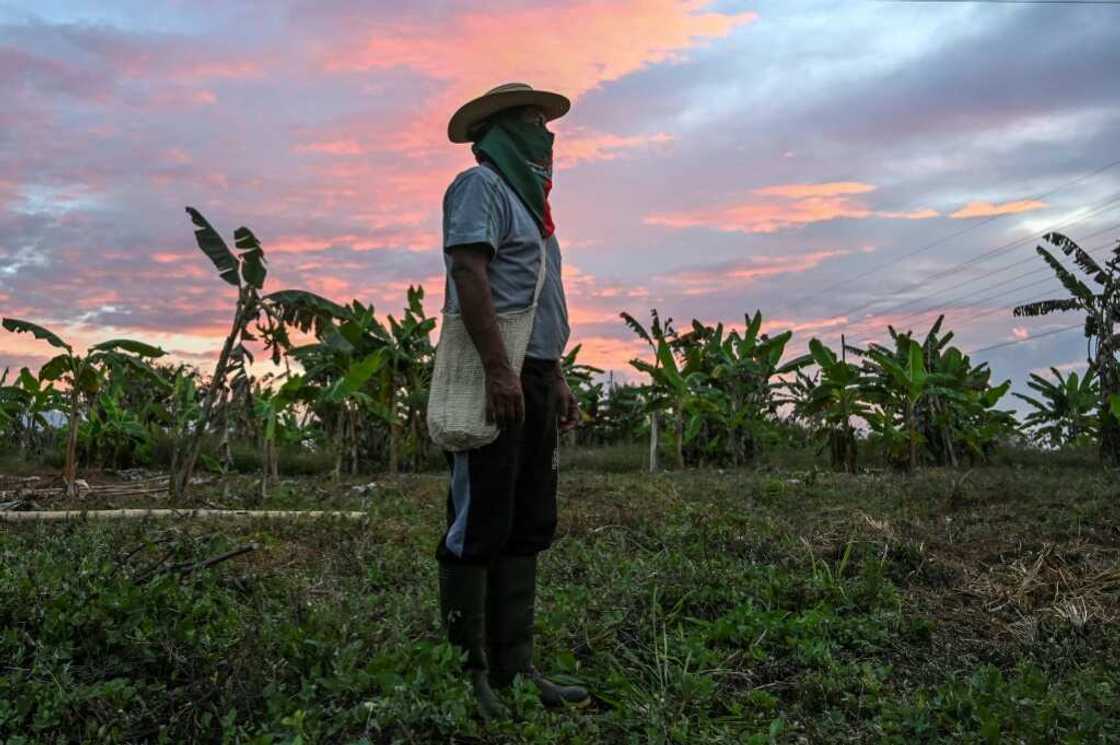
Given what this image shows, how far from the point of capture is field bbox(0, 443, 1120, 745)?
290 cm

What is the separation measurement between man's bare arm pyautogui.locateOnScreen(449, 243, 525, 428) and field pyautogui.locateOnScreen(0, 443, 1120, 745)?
30.6 inches

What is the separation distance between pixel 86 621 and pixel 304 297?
5.37 metres

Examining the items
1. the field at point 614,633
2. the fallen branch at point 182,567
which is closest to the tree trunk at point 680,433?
the field at point 614,633

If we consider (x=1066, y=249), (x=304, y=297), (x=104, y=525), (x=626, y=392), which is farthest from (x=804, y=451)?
(x=104, y=525)

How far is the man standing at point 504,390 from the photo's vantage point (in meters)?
3.00

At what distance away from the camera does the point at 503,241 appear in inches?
124

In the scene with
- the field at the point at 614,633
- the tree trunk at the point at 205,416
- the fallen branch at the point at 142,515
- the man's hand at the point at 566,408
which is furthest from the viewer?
the tree trunk at the point at 205,416

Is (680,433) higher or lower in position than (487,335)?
lower

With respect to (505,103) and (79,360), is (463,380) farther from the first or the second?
(79,360)

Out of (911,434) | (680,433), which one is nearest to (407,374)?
(680,433)

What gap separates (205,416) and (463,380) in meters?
5.67

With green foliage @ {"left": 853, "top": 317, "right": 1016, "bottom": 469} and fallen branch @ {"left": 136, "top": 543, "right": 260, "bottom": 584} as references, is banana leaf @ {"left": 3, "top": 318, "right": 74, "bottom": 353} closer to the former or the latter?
fallen branch @ {"left": 136, "top": 543, "right": 260, "bottom": 584}

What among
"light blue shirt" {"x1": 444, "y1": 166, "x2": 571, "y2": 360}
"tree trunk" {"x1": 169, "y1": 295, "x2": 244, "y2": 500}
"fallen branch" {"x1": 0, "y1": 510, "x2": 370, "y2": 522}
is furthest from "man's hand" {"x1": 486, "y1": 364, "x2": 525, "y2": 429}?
"tree trunk" {"x1": 169, "y1": 295, "x2": 244, "y2": 500}

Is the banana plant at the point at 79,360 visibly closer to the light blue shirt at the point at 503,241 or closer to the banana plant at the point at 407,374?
the banana plant at the point at 407,374
